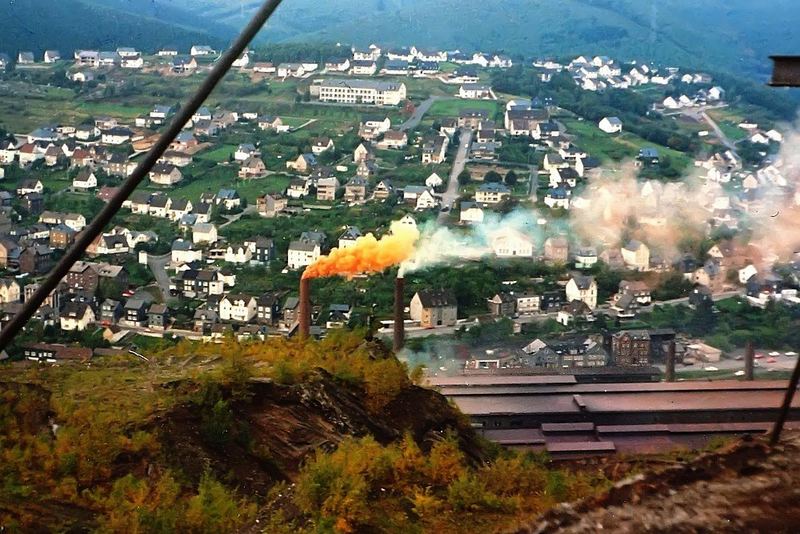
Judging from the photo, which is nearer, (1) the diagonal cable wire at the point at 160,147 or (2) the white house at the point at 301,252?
(1) the diagonal cable wire at the point at 160,147

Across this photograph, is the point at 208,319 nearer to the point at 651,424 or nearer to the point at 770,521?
the point at 651,424

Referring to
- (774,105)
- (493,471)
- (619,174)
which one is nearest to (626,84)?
(774,105)

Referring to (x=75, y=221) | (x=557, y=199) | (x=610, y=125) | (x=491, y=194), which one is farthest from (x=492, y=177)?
(x=75, y=221)

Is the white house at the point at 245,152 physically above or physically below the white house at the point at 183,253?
above

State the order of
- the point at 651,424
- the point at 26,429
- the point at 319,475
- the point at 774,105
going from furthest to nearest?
1. the point at 774,105
2. the point at 651,424
3. the point at 26,429
4. the point at 319,475

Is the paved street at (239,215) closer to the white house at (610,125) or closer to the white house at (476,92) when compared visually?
the white house at (476,92)

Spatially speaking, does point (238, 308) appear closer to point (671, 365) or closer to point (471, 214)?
point (471, 214)

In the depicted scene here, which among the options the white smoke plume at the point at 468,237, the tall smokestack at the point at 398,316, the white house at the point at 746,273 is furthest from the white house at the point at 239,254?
the white house at the point at 746,273
